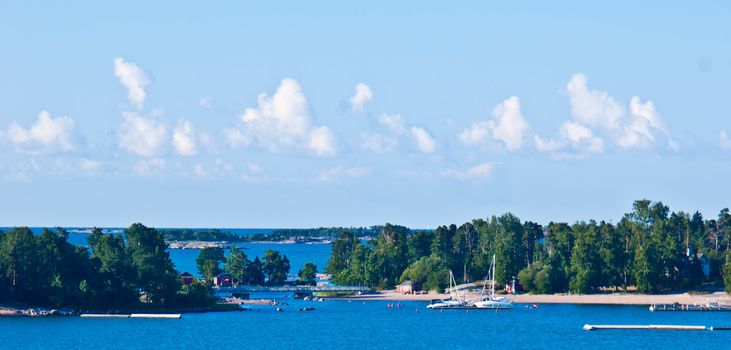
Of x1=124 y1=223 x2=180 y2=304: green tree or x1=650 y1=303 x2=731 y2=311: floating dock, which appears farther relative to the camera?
x1=650 y1=303 x2=731 y2=311: floating dock

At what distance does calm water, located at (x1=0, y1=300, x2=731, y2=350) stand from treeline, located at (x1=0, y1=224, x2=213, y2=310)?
707 cm

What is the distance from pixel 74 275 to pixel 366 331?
1601 inches

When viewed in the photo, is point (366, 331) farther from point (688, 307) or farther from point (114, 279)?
point (688, 307)

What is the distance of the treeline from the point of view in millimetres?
173500

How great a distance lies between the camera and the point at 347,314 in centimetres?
19225

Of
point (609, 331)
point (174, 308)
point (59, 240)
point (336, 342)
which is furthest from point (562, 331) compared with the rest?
point (59, 240)

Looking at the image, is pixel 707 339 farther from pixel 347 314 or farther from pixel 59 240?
pixel 59 240

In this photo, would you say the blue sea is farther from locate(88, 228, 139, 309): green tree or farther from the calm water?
locate(88, 228, 139, 309): green tree

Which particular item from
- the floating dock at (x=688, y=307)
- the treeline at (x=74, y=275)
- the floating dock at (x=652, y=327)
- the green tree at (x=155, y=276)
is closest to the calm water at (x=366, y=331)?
the floating dock at (x=652, y=327)

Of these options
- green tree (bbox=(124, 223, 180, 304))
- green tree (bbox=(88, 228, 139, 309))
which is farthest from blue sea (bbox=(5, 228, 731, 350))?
green tree (bbox=(88, 228, 139, 309))

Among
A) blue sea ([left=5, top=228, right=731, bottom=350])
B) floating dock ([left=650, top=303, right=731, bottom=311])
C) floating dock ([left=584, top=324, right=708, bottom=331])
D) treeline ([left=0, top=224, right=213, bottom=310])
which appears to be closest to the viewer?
blue sea ([left=5, top=228, right=731, bottom=350])

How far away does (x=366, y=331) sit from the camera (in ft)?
543

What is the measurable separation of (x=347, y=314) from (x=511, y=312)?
24.1m

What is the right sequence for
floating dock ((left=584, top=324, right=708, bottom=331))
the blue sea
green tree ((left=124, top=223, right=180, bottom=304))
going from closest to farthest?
the blue sea, floating dock ((left=584, top=324, right=708, bottom=331)), green tree ((left=124, top=223, right=180, bottom=304))
